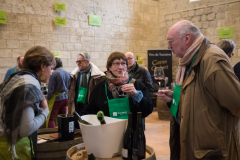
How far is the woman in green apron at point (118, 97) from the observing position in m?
2.18

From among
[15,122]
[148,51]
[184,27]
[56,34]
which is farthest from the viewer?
[148,51]

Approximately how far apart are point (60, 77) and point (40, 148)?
2.63 metres

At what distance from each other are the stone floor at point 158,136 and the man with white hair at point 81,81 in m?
1.54

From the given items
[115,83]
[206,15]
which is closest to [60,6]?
[206,15]

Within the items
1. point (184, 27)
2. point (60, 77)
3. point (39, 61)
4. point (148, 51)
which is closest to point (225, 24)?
point (148, 51)

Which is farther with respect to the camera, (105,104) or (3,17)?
(3,17)

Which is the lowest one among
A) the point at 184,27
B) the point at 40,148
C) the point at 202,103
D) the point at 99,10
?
the point at 40,148

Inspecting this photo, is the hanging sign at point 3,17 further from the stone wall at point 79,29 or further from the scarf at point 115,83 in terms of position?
the scarf at point 115,83

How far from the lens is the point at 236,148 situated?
6.13ft

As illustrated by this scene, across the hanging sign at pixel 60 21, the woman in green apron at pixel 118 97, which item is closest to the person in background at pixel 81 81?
the woman in green apron at pixel 118 97

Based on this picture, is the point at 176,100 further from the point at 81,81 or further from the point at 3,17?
the point at 3,17

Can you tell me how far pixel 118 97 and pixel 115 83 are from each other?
14cm

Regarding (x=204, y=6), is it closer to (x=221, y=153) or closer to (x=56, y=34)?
(x=56, y=34)

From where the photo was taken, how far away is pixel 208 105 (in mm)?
1793
